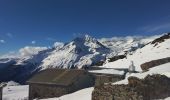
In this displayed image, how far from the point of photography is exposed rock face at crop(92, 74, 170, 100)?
22177 mm

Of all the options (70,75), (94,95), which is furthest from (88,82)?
(94,95)

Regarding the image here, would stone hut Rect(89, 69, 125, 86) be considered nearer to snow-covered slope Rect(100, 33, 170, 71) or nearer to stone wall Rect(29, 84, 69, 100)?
stone wall Rect(29, 84, 69, 100)

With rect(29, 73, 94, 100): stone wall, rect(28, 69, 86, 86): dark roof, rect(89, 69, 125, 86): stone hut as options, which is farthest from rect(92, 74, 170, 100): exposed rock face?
rect(89, 69, 125, 86): stone hut

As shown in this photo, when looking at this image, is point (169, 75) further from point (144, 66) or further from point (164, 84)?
point (144, 66)

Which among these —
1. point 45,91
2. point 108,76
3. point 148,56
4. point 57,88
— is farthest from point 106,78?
point 148,56

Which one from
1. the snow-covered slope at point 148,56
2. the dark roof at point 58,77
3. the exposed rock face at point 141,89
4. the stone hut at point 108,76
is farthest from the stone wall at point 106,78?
the exposed rock face at point 141,89

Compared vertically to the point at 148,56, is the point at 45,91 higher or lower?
lower

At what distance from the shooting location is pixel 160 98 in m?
22.5

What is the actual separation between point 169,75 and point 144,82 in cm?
405

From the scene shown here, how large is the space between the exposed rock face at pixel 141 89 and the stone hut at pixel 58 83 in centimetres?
2862

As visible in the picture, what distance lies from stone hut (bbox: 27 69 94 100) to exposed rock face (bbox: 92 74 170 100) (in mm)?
28619

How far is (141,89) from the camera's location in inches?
874

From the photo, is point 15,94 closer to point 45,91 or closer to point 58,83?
point 45,91

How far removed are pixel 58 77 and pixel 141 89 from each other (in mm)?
34390
